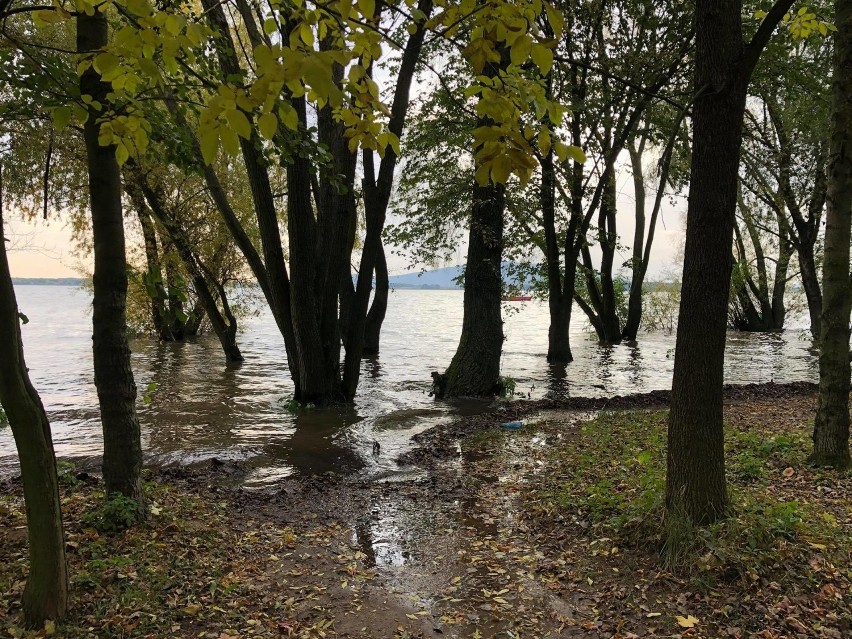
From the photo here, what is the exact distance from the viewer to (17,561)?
12.0 feet

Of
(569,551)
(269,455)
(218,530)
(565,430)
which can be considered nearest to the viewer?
(569,551)

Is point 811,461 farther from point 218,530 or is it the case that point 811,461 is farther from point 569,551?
point 218,530

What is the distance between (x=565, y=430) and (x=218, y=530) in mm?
5360

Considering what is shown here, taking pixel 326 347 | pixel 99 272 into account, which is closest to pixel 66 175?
pixel 326 347

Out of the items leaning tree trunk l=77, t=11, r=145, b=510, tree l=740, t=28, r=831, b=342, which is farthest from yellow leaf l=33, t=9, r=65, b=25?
tree l=740, t=28, r=831, b=342

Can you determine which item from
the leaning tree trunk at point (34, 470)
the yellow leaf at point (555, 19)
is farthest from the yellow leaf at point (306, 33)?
the leaning tree trunk at point (34, 470)

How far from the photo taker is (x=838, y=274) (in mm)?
4961

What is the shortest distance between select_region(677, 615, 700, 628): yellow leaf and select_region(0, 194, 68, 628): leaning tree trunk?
3473mm

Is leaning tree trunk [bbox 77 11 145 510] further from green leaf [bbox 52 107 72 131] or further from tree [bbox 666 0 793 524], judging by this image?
tree [bbox 666 0 793 524]

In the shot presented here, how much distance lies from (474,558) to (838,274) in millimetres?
3948

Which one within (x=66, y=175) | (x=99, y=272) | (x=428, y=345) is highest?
(x=66, y=175)

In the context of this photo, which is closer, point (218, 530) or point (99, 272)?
point (99, 272)

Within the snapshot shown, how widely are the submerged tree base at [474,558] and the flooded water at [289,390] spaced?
1688 millimetres

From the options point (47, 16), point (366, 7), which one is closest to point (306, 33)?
point (366, 7)
